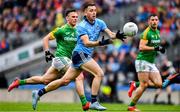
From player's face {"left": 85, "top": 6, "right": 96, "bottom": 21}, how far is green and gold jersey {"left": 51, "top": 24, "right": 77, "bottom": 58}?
6.52ft

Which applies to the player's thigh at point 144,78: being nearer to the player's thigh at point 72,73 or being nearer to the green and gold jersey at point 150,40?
the green and gold jersey at point 150,40

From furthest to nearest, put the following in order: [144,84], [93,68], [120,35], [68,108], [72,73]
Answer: [68,108]
[144,84]
[72,73]
[93,68]
[120,35]

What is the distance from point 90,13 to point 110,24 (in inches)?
585

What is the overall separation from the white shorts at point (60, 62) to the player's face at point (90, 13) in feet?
7.68

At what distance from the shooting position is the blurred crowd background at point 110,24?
3144cm

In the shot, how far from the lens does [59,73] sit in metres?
21.4

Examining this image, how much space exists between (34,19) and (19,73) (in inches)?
139

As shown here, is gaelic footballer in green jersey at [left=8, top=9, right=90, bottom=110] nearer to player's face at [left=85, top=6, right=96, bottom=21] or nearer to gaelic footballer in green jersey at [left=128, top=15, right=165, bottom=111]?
player's face at [left=85, top=6, right=96, bottom=21]

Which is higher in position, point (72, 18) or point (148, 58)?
point (72, 18)


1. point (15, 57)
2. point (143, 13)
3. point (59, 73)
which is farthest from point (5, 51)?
point (59, 73)

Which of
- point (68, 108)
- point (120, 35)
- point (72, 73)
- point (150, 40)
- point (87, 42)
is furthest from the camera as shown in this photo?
point (68, 108)

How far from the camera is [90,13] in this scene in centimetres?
1905

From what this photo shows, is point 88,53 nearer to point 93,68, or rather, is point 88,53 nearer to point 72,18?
point 93,68

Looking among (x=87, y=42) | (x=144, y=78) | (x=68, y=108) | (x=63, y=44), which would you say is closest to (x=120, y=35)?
(x=87, y=42)
